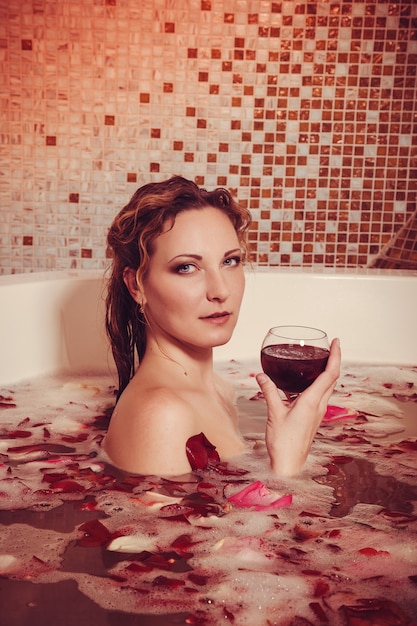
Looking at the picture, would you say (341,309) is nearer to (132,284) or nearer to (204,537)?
(132,284)

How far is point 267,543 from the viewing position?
1.33 m

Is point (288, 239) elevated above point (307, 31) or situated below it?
below

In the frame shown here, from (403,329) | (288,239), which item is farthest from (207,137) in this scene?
(403,329)

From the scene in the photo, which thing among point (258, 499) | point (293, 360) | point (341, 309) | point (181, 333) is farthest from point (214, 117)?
point (258, 499)

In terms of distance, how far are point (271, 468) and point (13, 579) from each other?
0.59m

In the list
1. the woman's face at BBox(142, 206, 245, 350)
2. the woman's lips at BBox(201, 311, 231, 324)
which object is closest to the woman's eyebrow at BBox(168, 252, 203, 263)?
the woman's face at BBox(142, 206, 245, 350)

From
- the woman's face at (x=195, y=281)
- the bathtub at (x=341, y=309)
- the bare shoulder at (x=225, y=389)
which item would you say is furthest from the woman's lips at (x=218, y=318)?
the bathtub at (x=341, y=309)

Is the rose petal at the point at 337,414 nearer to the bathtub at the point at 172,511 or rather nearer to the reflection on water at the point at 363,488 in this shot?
the bathtub at the point at 172,511

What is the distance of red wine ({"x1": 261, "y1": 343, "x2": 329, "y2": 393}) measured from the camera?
1.49 meters

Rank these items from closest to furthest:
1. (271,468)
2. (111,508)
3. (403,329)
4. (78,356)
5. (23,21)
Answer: (111,508), (271,468), (78,356), (403,329), (23,21)

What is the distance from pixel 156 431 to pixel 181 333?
0.22 m

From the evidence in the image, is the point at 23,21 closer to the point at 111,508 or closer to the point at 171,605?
the point at 111,508

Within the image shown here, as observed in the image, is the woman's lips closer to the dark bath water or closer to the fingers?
the fingers

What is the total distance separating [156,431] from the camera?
1449 millimetres
